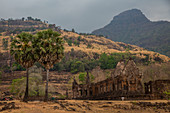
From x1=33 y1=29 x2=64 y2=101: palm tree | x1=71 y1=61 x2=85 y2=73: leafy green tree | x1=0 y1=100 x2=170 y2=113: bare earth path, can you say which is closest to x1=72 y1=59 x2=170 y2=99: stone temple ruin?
x1=0 y1=100 x2=170 y2=113: bare earth path

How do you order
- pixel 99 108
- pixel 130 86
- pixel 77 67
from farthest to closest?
1. pixel 77 67
2. pixel 130 86
3. pixel 99 108

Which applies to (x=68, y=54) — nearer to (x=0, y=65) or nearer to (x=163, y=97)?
(x=0, y=65)

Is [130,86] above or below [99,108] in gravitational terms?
above

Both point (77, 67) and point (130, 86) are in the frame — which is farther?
point (77, 67)

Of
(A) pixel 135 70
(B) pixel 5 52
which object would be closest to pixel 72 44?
(B) pixel 5 52

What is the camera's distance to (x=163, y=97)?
25.8 meters

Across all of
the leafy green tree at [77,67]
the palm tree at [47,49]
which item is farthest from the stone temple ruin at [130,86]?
the leafy green tree at [77,67]

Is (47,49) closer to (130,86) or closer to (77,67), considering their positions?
(130,86)

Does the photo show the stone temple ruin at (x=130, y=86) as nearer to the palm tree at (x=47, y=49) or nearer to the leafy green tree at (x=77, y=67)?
the palm tree at (x=47, y=49)

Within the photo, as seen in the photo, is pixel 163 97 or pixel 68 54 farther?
pixel 68 54

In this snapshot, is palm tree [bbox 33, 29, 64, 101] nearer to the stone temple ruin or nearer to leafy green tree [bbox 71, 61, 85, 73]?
the stone temple ruin

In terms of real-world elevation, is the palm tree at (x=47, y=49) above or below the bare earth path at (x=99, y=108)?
above

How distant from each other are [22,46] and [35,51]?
2.07 meters

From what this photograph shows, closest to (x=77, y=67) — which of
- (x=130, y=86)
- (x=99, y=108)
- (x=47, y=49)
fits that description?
(x=130, y=86)
